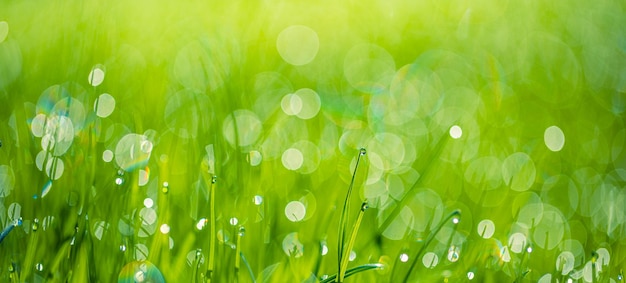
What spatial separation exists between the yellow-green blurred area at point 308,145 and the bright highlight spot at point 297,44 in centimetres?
2

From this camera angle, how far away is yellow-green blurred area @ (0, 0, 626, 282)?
3.76 ft

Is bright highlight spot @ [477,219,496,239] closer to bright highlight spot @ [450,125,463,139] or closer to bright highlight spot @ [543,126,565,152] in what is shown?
bright highlight spot @ [450,125,463,139]

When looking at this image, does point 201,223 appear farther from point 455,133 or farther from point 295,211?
point 455,133

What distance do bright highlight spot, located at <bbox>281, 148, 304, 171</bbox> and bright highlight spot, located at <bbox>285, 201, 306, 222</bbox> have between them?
197 millimetres

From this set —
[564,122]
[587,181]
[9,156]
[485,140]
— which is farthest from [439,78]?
[9,156]

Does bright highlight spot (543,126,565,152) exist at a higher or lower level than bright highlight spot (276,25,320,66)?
lower

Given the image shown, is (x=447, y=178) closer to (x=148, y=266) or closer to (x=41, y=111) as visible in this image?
(x=148, y=266)

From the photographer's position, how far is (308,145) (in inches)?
69.4

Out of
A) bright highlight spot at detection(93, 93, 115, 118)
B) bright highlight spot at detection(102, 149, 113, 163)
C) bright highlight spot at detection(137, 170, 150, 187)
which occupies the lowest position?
bright highlight spot at detection(137, 170, 150, 187)

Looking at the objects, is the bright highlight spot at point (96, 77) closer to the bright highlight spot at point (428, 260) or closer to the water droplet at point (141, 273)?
the water droplet at point (141, 273)

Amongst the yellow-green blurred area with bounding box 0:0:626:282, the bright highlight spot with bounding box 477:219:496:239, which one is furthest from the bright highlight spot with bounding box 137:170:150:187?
the bright highlight spot with bounding box 477:219:496:239

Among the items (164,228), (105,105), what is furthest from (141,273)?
(105,105)

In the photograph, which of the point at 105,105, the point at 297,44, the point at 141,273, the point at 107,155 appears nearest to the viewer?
the point at 141,273

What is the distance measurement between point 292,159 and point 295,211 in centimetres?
30
